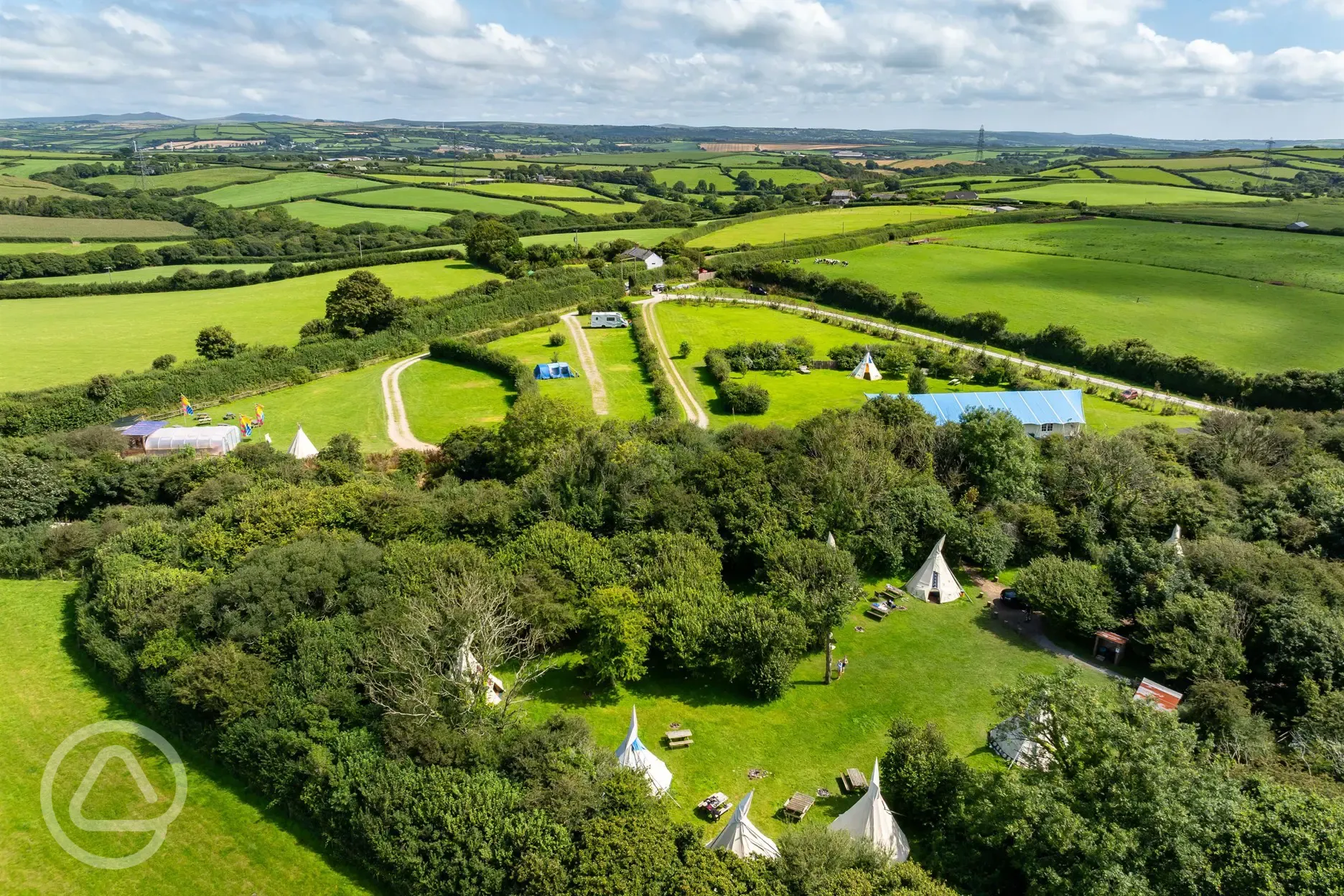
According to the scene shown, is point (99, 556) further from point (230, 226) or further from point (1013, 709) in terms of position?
point (230, 226)

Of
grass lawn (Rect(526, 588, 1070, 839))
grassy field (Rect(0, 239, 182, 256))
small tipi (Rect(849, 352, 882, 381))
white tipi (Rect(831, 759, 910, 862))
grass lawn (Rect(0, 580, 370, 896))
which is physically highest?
grassy field (Rect(0, 239, 182, 256))

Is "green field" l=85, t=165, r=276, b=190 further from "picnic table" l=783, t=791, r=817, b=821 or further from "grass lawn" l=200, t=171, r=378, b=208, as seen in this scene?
"picnic table" l=783, t=791, r=817, b=821

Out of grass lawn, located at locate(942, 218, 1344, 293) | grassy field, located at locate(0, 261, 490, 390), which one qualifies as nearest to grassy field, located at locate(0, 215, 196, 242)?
grassy field, located at locate(0, 261, 490, 390)

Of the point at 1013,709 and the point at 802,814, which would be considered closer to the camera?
the point at 1013,709

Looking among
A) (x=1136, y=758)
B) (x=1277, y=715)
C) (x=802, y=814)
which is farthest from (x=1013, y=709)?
(x=1277, y=715)

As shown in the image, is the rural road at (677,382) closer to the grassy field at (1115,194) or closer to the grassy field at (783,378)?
the grassy field at (783,378)

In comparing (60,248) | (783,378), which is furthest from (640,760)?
(60,248)
